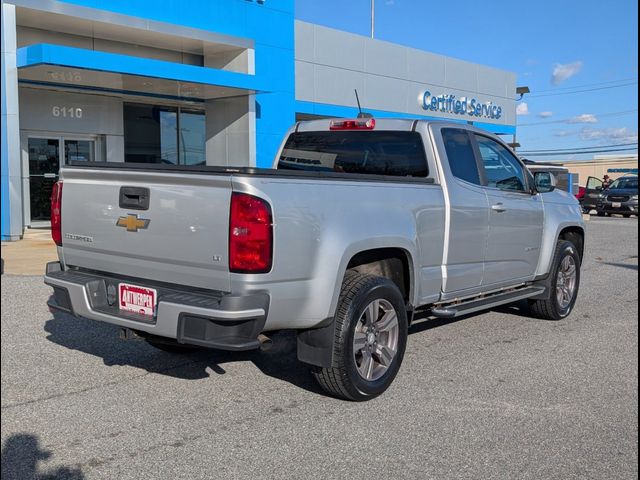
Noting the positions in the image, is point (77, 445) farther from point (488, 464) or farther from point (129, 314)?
point (488, 464)

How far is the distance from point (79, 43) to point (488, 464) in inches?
608

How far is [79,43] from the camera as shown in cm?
1648

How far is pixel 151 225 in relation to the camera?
14.3 ft

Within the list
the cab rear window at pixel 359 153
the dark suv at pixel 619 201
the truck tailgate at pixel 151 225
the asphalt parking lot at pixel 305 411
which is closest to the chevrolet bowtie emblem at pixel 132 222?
the truck tailgate at pixel 151 225

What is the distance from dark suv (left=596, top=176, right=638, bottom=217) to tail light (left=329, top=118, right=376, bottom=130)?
25213 millimetres

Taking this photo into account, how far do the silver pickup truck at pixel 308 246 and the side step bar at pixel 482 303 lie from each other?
0.03 meters

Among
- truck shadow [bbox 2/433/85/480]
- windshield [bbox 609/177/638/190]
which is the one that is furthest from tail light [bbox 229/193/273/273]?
windshield [bbox 609/177/638/190]

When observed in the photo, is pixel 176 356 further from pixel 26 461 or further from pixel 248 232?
pixel 248 232

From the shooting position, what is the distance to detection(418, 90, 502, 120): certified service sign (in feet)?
85.5

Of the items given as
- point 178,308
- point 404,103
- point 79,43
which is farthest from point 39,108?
point 178,308

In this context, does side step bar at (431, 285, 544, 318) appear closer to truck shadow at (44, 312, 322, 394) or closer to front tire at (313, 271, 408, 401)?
front tire at (313, 271, 408, 401)

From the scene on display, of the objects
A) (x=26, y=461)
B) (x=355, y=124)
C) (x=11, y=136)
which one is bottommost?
(x=26, y=461)

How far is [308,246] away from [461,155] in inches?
94.2

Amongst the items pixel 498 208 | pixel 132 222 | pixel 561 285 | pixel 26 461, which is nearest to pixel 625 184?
pixel 561 285
